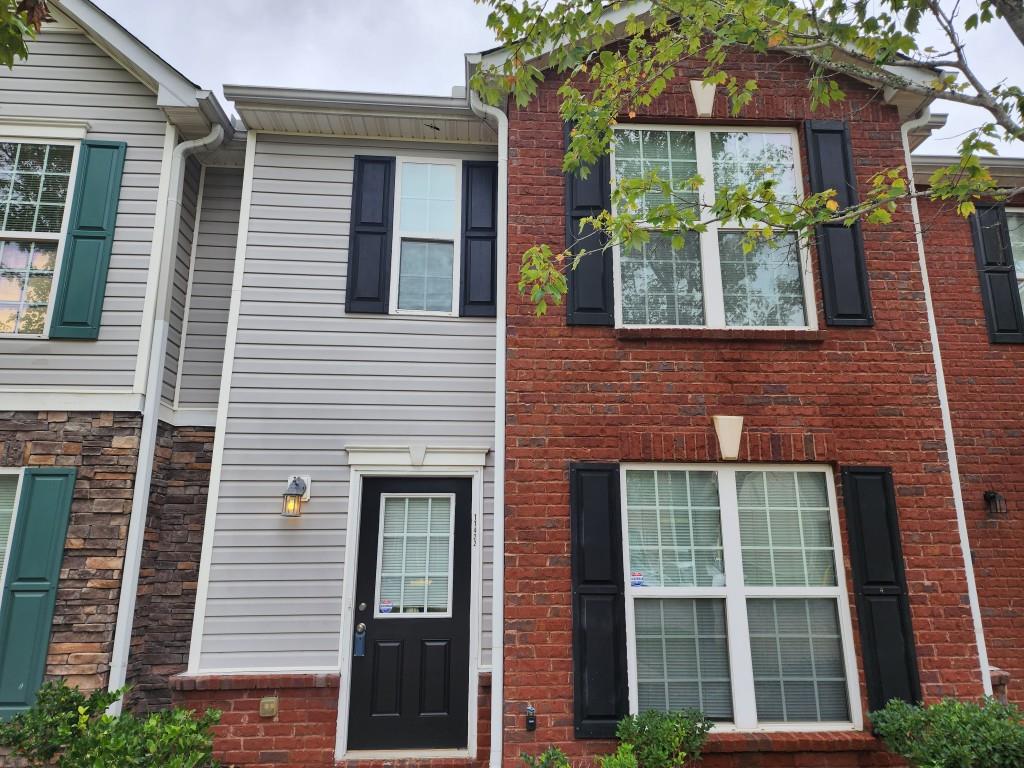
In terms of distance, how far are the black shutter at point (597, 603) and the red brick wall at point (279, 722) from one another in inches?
39.6

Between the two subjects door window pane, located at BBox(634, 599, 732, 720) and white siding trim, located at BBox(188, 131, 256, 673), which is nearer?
door window pane, located at BBox(634, 599, 732, 720)

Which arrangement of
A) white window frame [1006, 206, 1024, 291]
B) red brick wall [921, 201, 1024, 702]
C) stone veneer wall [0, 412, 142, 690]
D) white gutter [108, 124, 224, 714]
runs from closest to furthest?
stone veneer wall [0, 412, 142, 690] → white gutter [108, 124, 224, 714] → red brick wall [921, 201, 1024, 702] → white window frame [1006, 206, 1024, 291]

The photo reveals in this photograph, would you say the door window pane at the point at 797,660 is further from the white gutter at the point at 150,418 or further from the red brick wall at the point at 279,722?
the white gutter at the point at 150,418

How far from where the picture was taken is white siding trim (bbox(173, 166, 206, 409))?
18.1ft

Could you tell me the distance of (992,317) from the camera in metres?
6.13

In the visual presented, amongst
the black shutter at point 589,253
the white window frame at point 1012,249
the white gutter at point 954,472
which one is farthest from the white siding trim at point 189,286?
the white window frame at point 1012,249

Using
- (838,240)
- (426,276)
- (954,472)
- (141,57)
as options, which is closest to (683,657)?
(954,472)

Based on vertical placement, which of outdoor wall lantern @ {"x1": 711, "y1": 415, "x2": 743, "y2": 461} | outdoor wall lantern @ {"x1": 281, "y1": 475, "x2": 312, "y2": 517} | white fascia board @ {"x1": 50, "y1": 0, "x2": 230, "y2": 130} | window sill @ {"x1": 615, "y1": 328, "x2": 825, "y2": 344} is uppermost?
white fascia board @ {"x1": 50, "y1": 0, "x2": 230, "y2": 130}

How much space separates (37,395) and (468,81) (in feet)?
13.7

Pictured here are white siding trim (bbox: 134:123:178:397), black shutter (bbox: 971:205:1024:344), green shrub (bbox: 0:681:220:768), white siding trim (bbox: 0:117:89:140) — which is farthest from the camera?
black shutter (bbox: 971:205:1024:344)

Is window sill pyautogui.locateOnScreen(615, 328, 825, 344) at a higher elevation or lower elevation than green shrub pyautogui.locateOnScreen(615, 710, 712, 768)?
higher

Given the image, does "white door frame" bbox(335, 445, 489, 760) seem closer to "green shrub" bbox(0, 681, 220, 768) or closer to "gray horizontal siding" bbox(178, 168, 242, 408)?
"green shrub" bbox(0, 681, 220, 768)

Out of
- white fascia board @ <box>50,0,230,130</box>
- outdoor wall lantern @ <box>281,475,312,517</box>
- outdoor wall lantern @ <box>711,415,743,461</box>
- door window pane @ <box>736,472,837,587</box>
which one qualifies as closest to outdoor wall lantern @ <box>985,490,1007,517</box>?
door window pane @ <box>736,472,837,587</box>

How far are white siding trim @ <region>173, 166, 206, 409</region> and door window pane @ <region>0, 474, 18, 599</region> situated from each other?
4.06ft
